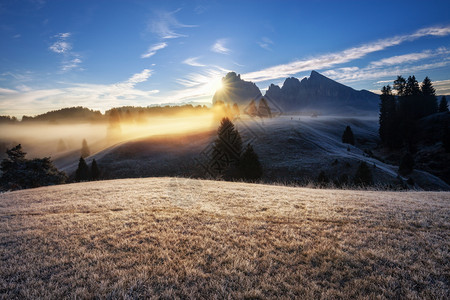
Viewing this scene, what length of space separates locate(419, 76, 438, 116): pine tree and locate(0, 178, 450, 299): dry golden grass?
3651 inches

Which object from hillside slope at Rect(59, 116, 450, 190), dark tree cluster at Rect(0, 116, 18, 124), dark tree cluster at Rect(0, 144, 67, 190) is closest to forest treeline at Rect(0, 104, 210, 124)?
dark tree cluster at Rect(0, 116, 18, 124)

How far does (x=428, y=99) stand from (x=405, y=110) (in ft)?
57.2

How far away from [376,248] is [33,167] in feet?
125

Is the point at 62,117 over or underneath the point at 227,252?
over

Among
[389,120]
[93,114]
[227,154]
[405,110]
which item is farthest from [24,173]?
[93,114]

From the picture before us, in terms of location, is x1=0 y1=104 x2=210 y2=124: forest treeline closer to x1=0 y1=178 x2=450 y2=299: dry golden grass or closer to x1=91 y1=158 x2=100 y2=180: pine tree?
x1=91 y1=158 x2=100 y2=180: pine tree

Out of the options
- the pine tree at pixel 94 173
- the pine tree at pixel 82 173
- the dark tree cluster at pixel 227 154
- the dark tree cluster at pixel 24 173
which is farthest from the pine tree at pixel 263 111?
the dark tree cluster at pixel 24 173

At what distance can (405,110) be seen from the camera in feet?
219

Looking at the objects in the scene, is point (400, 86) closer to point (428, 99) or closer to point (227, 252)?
point (428, 99)

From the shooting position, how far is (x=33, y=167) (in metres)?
27.3

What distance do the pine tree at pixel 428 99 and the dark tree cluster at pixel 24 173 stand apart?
107 m

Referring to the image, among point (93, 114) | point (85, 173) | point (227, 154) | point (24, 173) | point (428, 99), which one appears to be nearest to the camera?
point (24, 173)

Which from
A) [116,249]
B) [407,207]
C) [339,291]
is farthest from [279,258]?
[407,207]

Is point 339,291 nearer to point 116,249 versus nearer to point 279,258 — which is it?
point 279,258
